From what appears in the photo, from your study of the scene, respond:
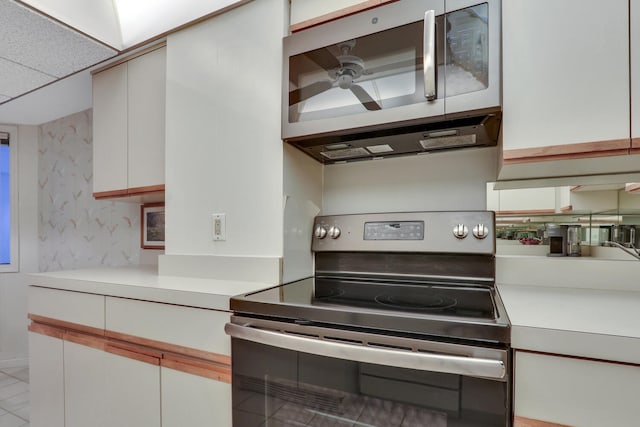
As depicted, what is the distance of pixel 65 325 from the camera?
1.47 m

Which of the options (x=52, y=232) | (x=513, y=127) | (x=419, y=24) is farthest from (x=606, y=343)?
(x=52, y=232)

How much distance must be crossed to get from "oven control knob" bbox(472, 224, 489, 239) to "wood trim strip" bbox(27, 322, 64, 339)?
1.82m

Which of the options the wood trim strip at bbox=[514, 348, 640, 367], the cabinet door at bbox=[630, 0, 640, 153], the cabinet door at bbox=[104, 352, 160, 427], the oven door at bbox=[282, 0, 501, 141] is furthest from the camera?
the cabinet door at bbox=[104, 352, 160, 427]

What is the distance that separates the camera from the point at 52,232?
2744 millimetres

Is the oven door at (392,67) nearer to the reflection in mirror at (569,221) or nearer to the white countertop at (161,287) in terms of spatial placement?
the reflection in mirror at (569,221)

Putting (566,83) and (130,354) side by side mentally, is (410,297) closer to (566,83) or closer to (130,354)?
(566,83)

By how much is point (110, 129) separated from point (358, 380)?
1.87 meters

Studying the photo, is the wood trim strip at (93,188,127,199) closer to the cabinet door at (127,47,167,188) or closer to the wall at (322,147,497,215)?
the cabinet door at (127,47,167,188)

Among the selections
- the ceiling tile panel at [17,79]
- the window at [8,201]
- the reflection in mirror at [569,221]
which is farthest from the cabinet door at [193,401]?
the window at [8,201]

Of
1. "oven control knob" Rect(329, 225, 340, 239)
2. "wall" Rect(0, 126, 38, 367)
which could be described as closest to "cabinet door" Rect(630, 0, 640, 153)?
"oven control knob" Rect(329, 225, 340, 239)

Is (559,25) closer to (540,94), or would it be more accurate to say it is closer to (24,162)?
(540,94)

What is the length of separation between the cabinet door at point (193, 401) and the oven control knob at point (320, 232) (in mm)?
678

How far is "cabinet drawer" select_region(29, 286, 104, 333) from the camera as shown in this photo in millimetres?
1366

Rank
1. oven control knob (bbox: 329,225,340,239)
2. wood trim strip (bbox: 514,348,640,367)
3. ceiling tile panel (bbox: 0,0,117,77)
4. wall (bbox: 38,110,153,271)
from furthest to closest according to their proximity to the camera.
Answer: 1. wall (bbox: 38,110,153,271)
2. oven control knob (bbox: 329,225,340,239)
3. ceiling tile panel (bbox: 0,0,117,77)
4. wood trim strip (bbox: 514,348,640,367)
